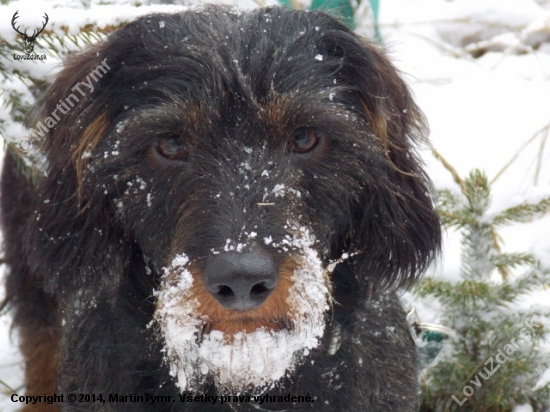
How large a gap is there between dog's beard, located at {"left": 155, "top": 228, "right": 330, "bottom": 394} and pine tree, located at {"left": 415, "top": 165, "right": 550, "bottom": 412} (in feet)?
3.80

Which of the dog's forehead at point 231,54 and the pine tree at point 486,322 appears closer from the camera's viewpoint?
the dog's forehead at point 231,54

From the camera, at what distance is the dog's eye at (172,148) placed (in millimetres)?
2463

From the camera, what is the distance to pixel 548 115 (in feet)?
19.1

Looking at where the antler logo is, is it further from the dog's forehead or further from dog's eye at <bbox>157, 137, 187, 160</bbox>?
dog's eye at <bbox>157, 137, 187, 160</bbox>

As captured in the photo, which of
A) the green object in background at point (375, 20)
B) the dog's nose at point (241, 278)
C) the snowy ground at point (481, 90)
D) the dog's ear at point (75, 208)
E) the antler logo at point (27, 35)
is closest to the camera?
the dog's nose at point (241, 278)

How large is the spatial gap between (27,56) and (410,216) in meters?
1.81

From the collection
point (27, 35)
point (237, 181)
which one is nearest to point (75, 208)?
point (237, 181)

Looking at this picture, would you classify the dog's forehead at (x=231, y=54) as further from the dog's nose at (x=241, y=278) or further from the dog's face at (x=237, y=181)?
the dog's nose at (x=241, y=278)

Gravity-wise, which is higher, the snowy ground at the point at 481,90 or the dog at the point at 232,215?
the snowy ground at the point at 481,90

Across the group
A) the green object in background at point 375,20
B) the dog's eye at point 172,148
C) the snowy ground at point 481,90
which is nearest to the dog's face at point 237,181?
the dog's eye at point 172,148

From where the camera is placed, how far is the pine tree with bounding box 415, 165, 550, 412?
10.8 feet

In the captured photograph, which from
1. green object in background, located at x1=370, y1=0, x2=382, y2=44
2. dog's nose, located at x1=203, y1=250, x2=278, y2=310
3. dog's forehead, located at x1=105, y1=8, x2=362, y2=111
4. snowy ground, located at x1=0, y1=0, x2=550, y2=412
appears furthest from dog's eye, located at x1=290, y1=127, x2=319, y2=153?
green object in background, located at x1=370, y1=0, x2=382, y2=44

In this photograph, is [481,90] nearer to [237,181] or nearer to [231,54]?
[231,54]

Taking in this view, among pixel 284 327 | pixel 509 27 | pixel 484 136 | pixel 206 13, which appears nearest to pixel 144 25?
pixel 206 13
